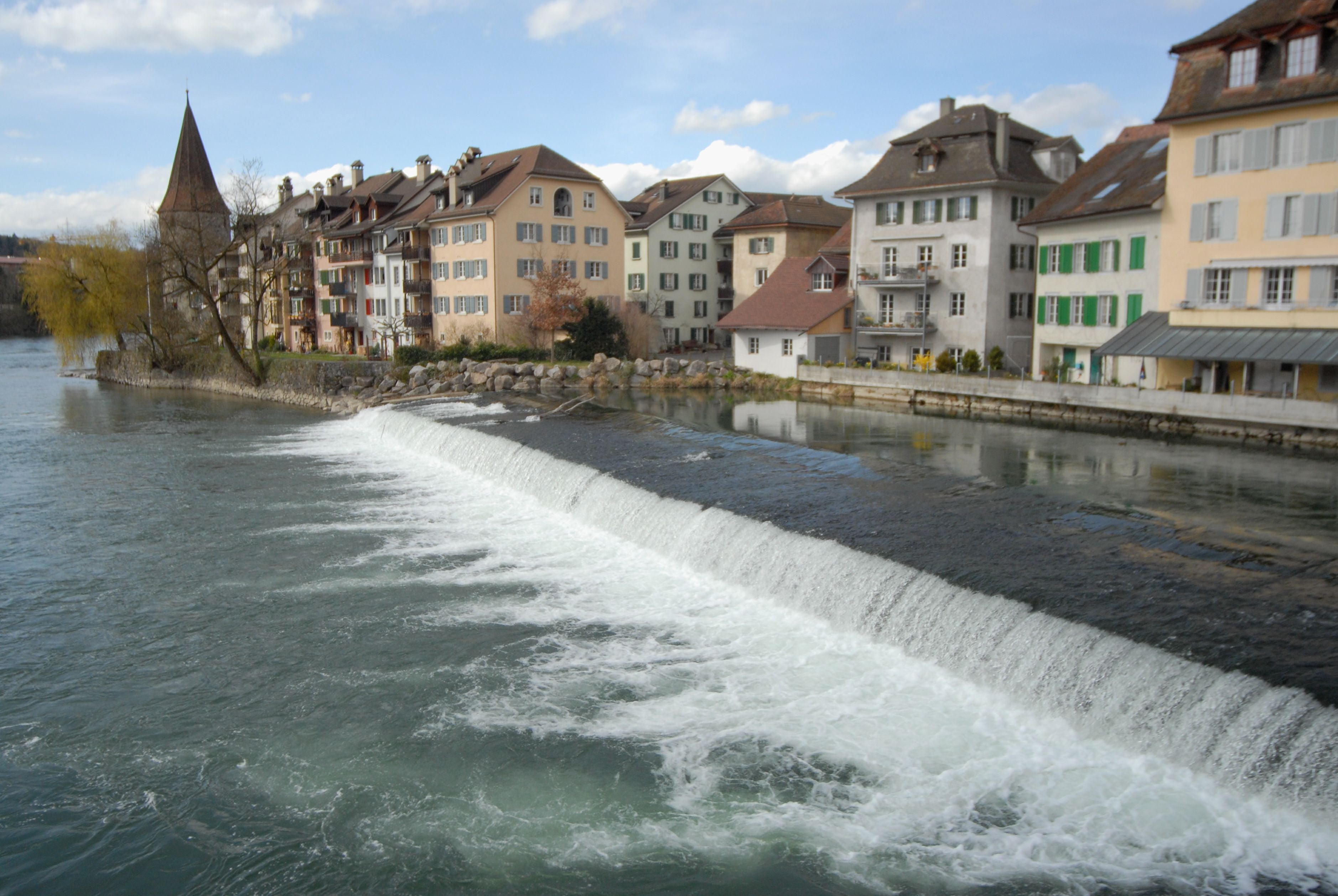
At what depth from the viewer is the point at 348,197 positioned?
68.7m

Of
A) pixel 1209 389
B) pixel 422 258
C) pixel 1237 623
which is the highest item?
pixel 422 258

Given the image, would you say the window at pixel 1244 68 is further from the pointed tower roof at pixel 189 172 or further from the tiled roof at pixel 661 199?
the pointed tower roof at pixel 189 172

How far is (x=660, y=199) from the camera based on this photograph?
65.6m

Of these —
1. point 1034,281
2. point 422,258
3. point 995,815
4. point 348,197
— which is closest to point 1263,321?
point 1034,281

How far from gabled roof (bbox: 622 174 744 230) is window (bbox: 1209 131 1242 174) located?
36937 mm

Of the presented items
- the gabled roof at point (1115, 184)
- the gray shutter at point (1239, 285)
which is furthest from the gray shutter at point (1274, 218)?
the gabled roof at point (1115, 184)

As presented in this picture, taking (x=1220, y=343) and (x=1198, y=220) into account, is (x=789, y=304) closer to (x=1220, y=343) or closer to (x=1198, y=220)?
(x=1198, y=220)

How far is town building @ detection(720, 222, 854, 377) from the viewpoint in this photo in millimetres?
45000

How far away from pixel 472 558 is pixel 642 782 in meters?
8.51

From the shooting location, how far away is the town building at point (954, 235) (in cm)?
4178

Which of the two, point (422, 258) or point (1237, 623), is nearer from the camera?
point (1237, 623)

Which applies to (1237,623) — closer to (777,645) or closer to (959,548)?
(959,548)

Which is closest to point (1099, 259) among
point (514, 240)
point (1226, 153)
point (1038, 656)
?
point (1226, 153)

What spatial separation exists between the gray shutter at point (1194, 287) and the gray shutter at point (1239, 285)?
952 millimetres
